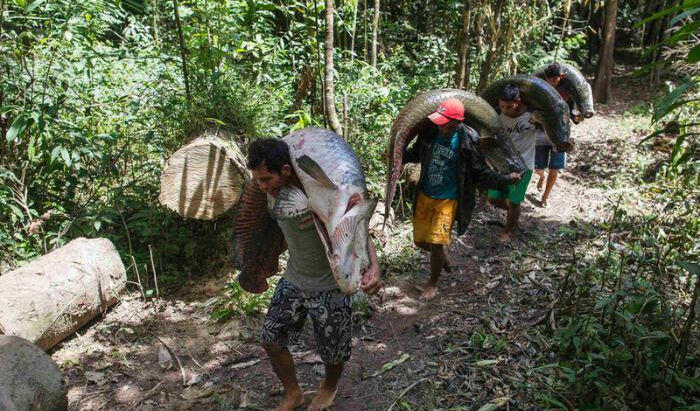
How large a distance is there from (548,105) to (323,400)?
3489mm

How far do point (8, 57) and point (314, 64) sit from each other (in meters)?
3.49

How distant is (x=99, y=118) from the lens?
5.75m

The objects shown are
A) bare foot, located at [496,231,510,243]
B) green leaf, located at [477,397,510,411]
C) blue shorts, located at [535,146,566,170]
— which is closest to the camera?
green leaf, located at [477,397,510,411]

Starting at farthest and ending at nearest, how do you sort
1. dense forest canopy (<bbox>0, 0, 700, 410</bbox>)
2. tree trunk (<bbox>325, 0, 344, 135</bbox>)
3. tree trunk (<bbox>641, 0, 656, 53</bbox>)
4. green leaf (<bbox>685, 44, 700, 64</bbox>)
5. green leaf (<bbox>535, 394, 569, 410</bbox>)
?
tree trunk (<bbox>641, 0, 656, 53</bbox>)
tree trunk (<bbox>325, 0, 344, 135</bbox>)
dense forest canopy (<bbox>0, 0, 700, 410</bbox>)
green leaf (<bbox>535, 394, 569, 410</bbox>)
green leaf (<bbox>685, 44, 700, 64</bbox>)

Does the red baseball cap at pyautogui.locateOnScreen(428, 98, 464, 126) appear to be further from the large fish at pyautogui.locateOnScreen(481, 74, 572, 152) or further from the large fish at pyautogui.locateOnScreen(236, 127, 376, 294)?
the large fish at pyautogui.locateOnScreen(236, 127, 376, 294)

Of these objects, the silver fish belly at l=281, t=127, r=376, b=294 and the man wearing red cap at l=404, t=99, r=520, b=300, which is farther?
the man wearing red cap at l=404, t=99, r=520, b=300

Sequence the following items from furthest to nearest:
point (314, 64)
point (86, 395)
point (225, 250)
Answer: point (314, 64) → point (225, 250) → point (86, 395)

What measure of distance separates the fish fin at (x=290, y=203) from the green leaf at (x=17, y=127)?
2.71 metres

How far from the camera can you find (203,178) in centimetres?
430

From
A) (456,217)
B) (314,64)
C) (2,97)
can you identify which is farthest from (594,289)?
(2,97)

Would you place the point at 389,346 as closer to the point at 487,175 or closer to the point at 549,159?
the point at 487,175

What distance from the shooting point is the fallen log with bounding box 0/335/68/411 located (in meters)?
2.92

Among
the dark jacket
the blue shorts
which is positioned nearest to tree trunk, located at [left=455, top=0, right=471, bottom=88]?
the blue shorts

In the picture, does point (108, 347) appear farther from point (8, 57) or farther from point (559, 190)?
point (559, 190)
